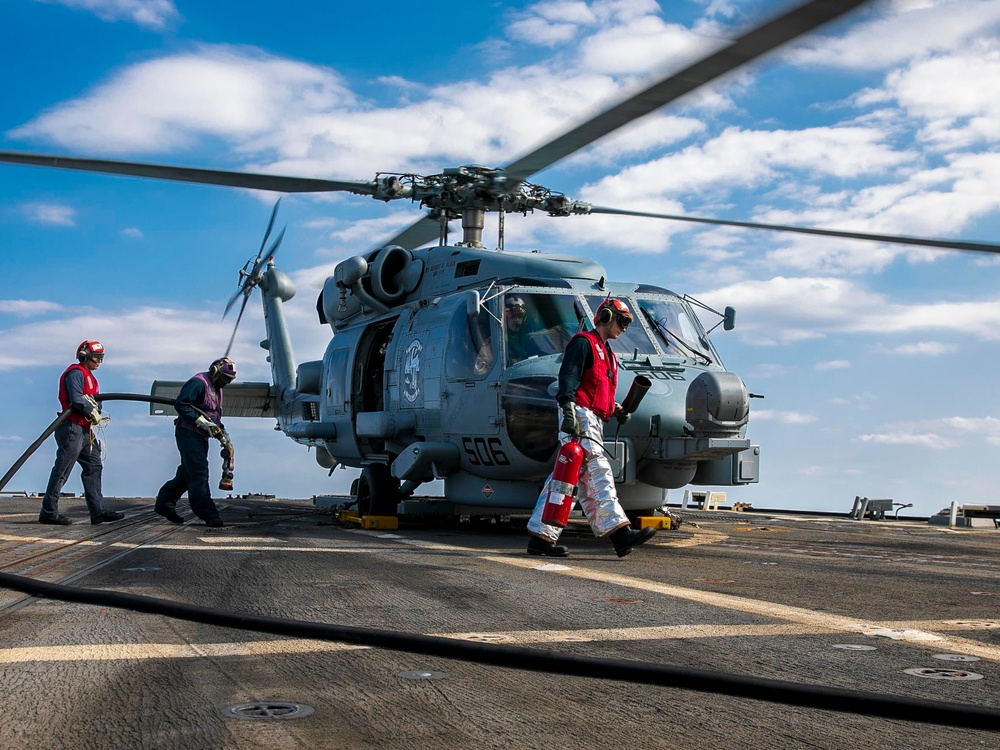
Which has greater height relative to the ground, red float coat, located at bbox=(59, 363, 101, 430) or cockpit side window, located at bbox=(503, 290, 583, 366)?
cockpit side window, located at bbox=(503, 290, 583, 366)

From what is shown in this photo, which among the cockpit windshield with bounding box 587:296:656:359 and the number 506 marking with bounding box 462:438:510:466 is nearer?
the cockpit windshield with bounding box 587:296:656:359

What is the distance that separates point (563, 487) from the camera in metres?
7.87

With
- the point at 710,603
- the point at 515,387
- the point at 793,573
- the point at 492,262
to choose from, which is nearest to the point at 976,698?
the point at 710,603

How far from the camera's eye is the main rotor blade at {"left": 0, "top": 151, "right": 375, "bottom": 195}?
788cm

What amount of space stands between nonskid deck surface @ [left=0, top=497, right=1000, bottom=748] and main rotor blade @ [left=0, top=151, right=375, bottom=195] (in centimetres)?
300

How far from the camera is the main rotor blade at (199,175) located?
7883 mm

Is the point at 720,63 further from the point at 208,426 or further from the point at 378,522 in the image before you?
the point at 208,426

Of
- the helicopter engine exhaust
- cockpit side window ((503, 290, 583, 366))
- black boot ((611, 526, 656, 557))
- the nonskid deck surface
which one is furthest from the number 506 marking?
black boot ((611, 526, 656, 557))

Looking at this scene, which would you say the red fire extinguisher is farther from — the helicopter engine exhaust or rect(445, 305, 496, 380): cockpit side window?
rect(445, 305, 496, 380): cockpit side window

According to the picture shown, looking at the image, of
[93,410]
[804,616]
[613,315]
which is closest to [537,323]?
[613,315]

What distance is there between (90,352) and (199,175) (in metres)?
2.95

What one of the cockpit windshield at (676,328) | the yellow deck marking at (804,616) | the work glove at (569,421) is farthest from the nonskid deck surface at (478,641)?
the cockpit windshield at (676,328)

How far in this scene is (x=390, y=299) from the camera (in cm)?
1261

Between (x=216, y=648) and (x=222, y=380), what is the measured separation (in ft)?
26.8
